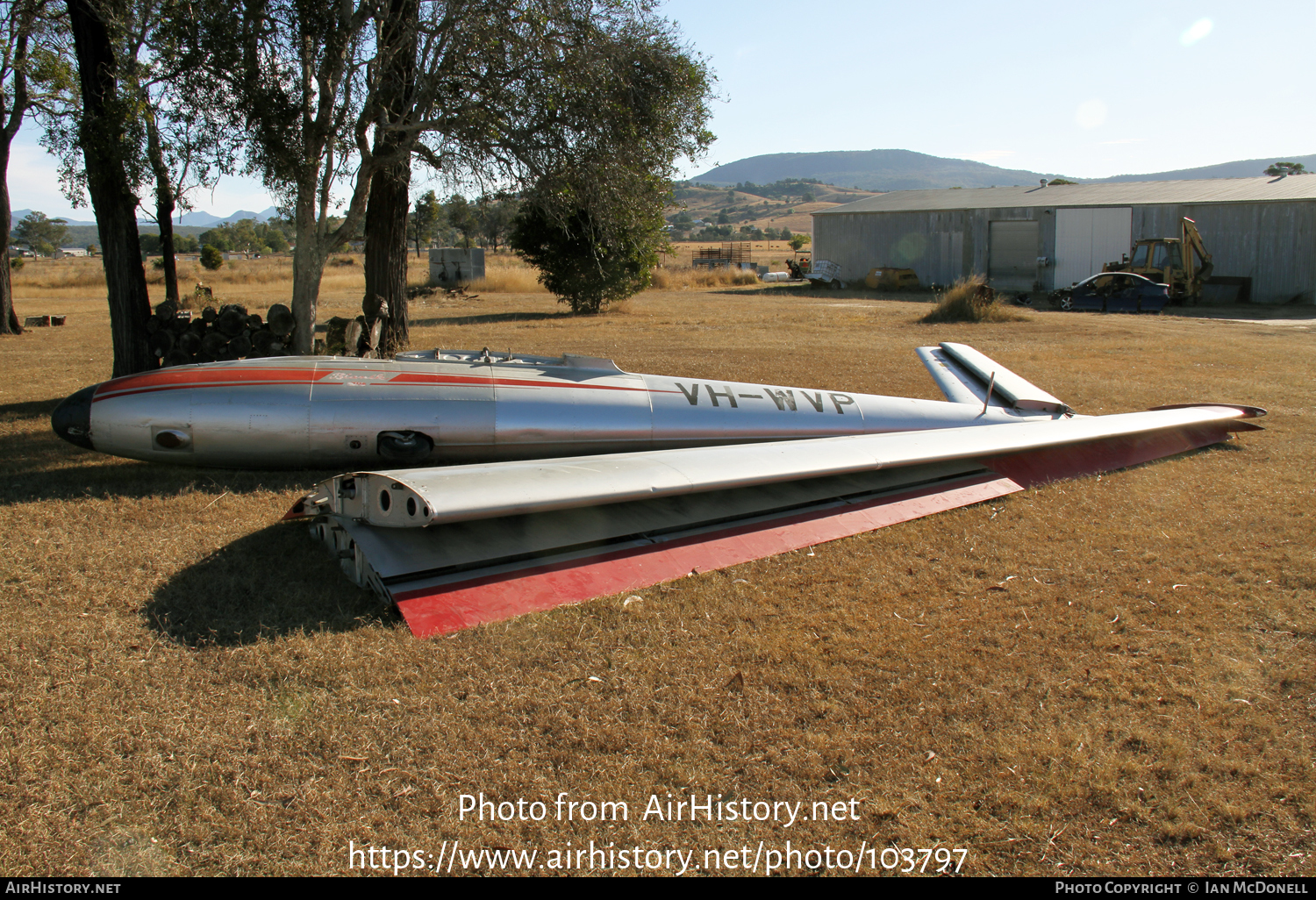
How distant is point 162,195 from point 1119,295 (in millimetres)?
27172

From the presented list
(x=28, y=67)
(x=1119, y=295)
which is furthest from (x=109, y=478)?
(x=1119, y=295)

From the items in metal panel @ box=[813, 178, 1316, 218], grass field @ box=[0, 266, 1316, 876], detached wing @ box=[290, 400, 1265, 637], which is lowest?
grass field @ box=[0, 266, 1316, 876]

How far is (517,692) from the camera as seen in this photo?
151 inches

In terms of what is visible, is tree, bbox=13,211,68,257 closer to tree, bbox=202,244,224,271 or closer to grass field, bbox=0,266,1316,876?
tree, bbox=202,244,224,271

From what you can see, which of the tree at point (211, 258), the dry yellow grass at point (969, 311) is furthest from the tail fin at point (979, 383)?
the tree at point (211, 258)

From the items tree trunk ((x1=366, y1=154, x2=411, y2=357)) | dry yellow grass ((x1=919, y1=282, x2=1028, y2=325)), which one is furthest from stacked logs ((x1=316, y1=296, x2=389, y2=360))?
dry yellow grass ((x1=919, y1=282, x2=1028, y2=325))

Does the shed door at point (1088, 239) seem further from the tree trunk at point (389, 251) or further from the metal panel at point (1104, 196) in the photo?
the tree trunk at point (389, 251)

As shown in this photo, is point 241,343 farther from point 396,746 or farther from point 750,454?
point 396,746

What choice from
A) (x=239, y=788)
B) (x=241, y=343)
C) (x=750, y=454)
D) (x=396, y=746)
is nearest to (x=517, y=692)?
(x=396, y=746)

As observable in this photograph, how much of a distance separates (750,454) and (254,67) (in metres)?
7.51

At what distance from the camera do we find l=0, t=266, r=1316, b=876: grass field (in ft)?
9.78

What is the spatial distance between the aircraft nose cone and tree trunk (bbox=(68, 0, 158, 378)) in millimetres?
3706

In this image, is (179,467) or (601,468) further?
(179,467)

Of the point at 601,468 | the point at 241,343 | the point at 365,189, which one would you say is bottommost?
the point at 601,468
